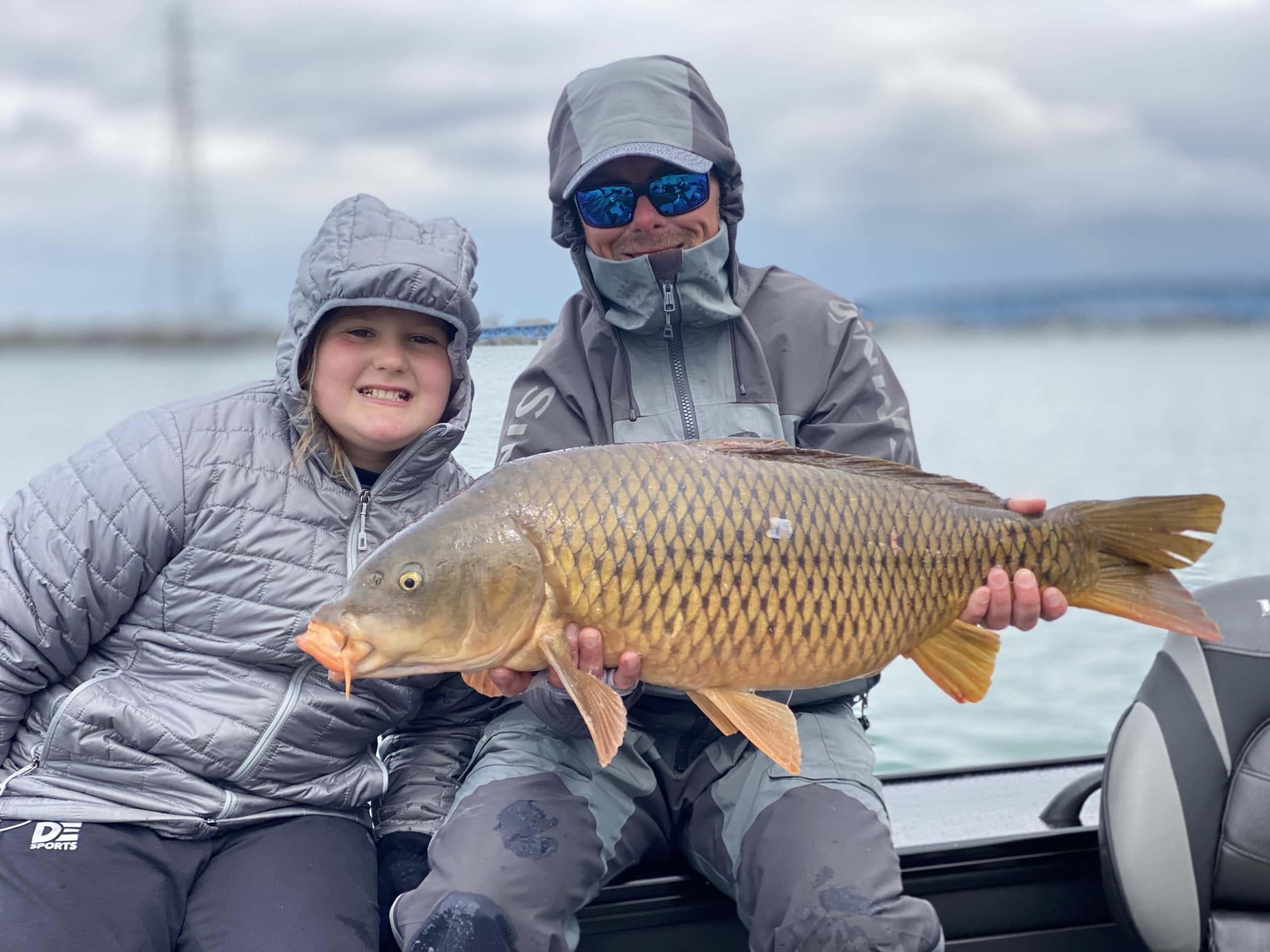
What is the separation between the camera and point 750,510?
5.04ft

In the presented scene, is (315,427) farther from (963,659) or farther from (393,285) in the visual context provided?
(963,659)

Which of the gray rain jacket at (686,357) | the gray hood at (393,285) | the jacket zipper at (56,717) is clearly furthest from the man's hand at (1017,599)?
the jacket zipper at (56,717)

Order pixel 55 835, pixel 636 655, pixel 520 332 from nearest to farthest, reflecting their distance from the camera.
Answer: pixel 636 655 < pixel 55 835 < pixel 520 332

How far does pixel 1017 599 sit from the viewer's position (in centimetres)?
170

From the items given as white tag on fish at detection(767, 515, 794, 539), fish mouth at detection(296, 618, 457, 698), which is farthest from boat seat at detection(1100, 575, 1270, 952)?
fish mouth at detection(296, 618, 457, 698)

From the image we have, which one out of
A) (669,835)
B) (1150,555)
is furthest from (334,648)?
(1150,555)

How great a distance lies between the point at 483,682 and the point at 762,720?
0.44 meters

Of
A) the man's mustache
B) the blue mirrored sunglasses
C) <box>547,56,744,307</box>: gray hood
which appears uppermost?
<box>547,56,744,307</box>: gray hood

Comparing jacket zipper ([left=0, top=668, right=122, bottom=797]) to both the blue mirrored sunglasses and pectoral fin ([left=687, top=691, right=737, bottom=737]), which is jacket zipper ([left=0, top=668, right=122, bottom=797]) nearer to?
pectoral fin ([left=687, top=691, right=737, bottom=737])

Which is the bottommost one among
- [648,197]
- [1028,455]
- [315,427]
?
[1028,455]

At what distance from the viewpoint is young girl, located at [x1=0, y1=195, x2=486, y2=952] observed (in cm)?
164

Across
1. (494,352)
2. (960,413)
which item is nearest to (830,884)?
(494,352)

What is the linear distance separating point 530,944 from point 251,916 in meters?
0.43

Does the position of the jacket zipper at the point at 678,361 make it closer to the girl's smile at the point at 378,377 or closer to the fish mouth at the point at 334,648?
the girl's smile at the point at 378,377
